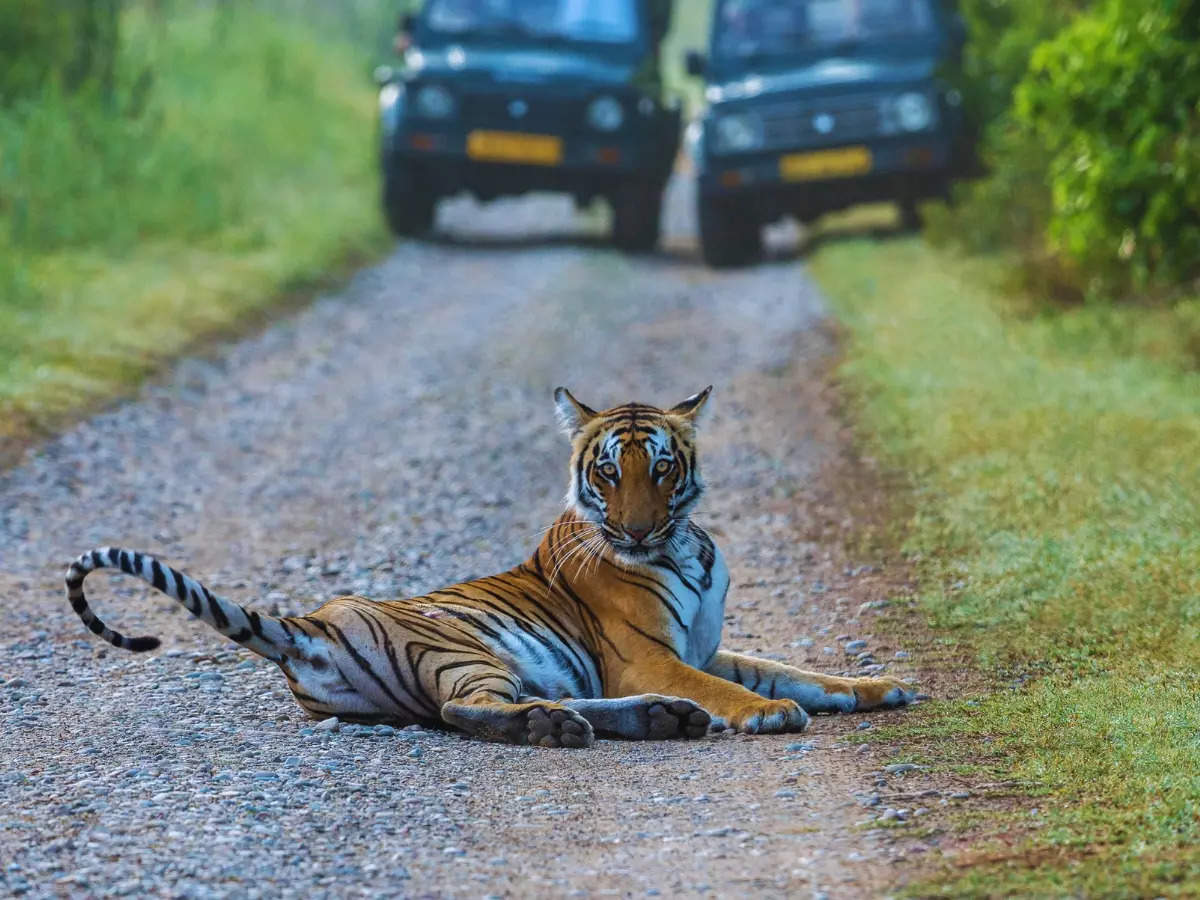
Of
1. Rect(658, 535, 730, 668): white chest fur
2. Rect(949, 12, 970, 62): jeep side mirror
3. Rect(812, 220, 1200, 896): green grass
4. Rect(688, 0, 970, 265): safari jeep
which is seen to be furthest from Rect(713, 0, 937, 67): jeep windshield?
Rect(658, 535, 730, 668): white chest fur

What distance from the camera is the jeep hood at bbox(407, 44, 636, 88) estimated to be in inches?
696

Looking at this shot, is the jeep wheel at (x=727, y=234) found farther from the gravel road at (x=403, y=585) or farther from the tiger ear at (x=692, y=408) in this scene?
the tiger ear at (x=692, y=408)

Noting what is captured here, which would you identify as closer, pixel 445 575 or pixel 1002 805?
pixel 1002 805

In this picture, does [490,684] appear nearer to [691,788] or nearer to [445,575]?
[691,788]

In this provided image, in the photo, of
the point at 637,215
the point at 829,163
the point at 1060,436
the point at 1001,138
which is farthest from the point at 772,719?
the point at 637,215

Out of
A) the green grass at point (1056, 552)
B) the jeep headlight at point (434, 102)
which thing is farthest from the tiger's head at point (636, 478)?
the jeep headlight at point (434, 102)

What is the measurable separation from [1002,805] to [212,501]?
229 inches

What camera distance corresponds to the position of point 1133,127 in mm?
11008

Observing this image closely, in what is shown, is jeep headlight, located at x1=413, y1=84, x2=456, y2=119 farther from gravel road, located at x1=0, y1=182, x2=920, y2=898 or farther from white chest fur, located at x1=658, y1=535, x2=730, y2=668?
white chest fur, located at x1=658, y1=535, x2=730, y2=668

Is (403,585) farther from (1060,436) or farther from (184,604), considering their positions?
(1060,436)

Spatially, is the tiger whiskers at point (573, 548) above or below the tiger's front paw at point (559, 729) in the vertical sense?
above

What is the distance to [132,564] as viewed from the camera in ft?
17.5

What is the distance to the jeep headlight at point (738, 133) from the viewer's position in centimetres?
1680

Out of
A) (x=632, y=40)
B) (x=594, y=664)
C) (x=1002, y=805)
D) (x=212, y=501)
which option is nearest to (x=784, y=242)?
(x=632, y=40)
